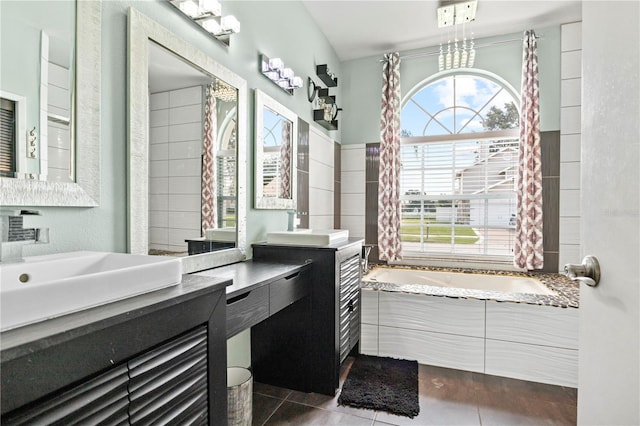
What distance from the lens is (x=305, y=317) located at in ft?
7.15

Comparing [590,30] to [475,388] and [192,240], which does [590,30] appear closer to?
[192,240]

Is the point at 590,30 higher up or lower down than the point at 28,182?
higher up

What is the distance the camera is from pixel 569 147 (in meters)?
3.26

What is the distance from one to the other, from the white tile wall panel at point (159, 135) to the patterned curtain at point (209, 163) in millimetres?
250

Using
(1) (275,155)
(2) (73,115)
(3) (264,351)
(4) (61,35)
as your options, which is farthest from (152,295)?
(1) (275,155)

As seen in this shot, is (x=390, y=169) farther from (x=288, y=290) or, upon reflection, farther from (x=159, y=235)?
(x=159, y=235)

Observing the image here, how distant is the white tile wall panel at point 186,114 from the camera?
5.32ft

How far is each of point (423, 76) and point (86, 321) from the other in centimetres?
392

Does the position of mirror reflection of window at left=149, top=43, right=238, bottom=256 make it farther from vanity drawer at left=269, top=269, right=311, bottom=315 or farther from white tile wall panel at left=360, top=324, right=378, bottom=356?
white tile wall panel at left=360, top=324, right=378, bottom=356

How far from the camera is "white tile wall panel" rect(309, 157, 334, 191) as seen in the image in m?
3.22

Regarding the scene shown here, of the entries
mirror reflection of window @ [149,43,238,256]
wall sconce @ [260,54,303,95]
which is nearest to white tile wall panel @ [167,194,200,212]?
mirror reflection of window @ [149,43,238,256]

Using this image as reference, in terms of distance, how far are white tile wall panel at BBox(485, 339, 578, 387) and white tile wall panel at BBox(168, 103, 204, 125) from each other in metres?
2.44

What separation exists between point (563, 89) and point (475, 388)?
9.61 feet

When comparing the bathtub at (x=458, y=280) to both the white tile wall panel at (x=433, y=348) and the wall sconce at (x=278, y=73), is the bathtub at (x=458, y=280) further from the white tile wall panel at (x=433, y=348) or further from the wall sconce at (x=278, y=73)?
the wall sconce at (x=278, y=73)
